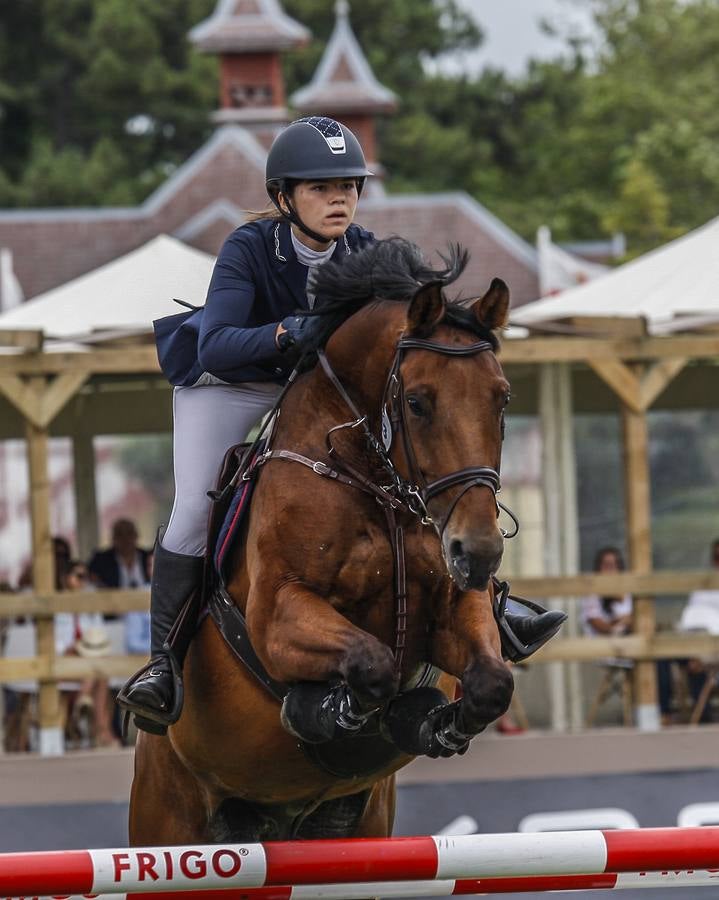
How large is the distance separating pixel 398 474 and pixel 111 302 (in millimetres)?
6676

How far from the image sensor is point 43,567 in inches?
384

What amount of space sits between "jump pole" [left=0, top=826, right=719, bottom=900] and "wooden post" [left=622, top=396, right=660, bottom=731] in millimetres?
5979

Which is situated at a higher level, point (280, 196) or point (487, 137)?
point (487, 137)

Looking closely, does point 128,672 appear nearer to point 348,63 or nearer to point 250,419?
point 250,419

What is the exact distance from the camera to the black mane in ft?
14.5

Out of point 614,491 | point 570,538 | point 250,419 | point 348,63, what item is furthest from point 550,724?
point 348,63

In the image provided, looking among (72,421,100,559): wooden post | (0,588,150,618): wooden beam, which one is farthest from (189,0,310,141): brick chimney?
(0,588,150,618): wooden beam

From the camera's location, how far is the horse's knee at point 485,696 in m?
4.01

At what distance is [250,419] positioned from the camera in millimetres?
4934

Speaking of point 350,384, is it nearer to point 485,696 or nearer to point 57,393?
point 485,696

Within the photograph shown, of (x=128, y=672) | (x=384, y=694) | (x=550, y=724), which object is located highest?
(x=384, y=694)

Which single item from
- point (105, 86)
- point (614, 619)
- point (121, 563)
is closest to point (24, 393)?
point (121, 563)

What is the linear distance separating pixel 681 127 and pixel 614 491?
84.0 feet

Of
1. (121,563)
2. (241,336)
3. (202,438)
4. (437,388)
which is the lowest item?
(121,563)
